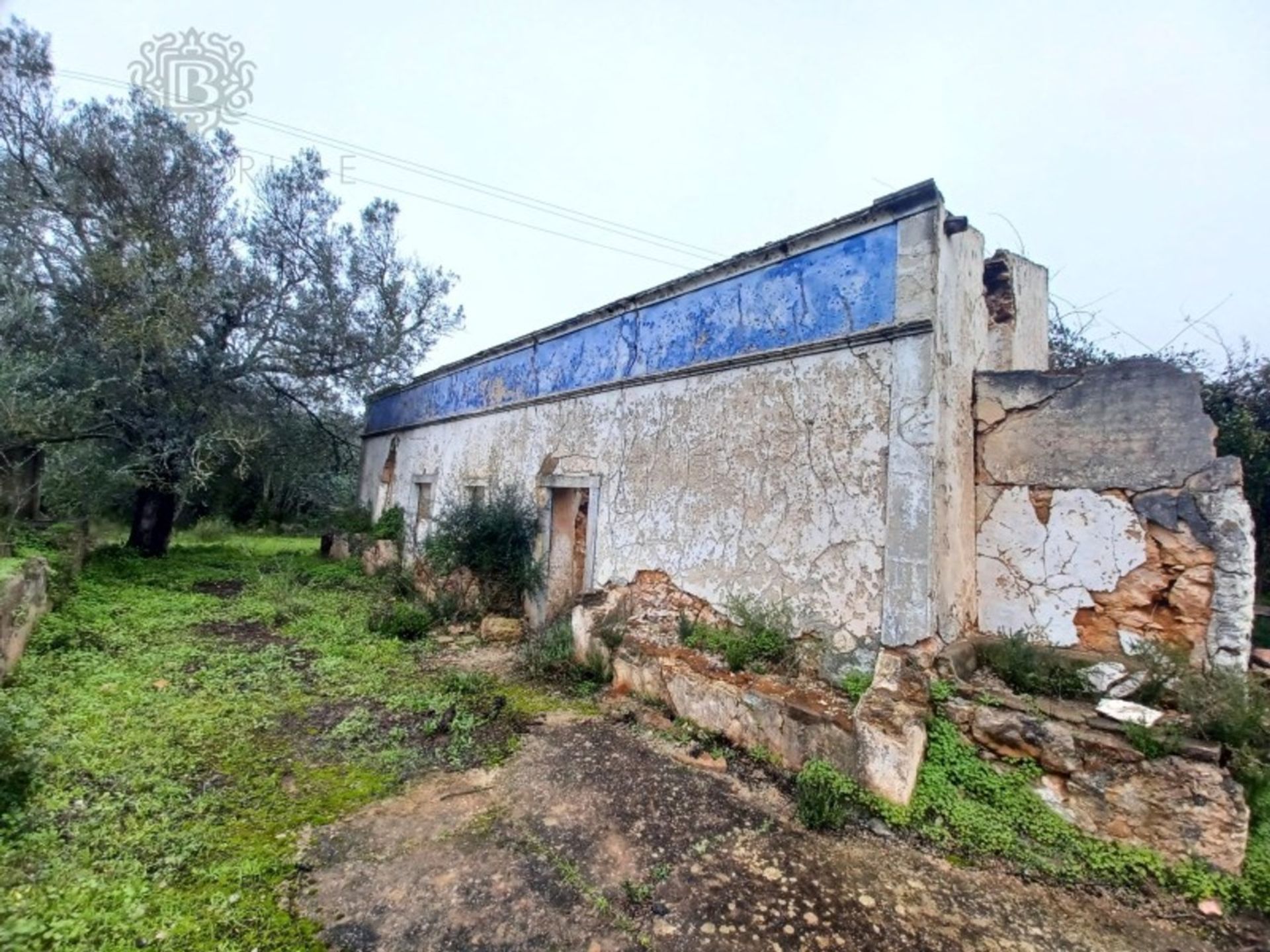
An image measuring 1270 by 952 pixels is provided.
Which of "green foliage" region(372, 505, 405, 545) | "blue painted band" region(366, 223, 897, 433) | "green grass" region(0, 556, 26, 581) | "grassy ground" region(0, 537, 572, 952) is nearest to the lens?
"grassy ground" region(0, 537, 572, 952)

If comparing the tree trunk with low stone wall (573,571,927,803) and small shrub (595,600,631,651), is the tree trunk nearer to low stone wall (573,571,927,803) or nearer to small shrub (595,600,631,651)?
small shrub (595,600,631,651)

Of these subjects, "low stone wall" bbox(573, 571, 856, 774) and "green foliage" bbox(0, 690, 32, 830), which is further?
"low stone wall" bbox(573, 571, 856, 774)

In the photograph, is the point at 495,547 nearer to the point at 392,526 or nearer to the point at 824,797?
the point at 824,797

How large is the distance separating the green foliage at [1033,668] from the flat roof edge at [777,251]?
3.34 metres

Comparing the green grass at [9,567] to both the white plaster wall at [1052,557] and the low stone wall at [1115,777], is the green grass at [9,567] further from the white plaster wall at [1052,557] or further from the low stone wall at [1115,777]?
the white plaster wall at [1052,557]

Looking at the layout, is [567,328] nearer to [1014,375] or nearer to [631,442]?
[631,442]

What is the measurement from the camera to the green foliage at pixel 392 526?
11617 mm

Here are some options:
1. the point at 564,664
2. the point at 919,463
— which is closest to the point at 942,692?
the point at 919,463

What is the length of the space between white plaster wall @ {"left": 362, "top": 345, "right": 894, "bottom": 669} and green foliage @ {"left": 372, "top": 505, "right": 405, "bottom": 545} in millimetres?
5778

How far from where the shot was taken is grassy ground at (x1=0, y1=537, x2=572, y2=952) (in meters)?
2.44

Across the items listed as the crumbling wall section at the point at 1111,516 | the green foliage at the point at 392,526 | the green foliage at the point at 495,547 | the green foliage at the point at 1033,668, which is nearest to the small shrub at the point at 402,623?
the green foliage at the point at 495,547

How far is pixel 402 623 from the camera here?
701 centimetres

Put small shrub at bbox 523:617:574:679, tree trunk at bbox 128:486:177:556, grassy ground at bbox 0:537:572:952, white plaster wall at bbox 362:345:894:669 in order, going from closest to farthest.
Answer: grassy ground at bbox 0:537:572:952
white plaster wall at bbox 362:345:894:669
small shrub at bbox 523:617:574:679
tree trunk at bbox 128:486:177:556

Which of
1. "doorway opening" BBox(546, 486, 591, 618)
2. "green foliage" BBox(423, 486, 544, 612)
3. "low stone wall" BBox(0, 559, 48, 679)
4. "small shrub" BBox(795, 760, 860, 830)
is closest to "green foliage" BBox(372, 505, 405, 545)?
"green foliage" BBox(423, 486, 544, 612)
